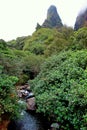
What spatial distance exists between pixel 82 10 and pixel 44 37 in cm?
1403

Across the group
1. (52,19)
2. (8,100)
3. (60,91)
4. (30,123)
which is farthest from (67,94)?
(52,19)

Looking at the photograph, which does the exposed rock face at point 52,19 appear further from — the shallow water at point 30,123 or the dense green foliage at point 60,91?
the shallow water at point 30,123

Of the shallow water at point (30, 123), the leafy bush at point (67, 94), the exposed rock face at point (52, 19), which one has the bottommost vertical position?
the shallow water at point (30, 123)

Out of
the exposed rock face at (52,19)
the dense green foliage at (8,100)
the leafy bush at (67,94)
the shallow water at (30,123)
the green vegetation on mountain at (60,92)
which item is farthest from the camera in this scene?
the exposed rock face at (52,19)

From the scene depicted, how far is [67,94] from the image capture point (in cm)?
1659

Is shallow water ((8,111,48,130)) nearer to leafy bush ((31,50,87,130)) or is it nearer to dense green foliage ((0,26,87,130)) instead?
dense green foliage ((0,26,87,130))

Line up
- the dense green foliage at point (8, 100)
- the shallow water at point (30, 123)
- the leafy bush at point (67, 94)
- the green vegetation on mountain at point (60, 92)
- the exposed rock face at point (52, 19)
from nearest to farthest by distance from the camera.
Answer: the dense green foliage at point (8, 100) < the green vegetation on mountain at point (60, 92) < the leafy bush at point (67, 94) < the shallow water at point (30, 123) < the exposed rock face at point (52, 19)

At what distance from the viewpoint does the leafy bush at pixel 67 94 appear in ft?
49.1

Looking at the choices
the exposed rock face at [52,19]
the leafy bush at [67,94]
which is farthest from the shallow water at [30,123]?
the exposed rock face at [52,19]

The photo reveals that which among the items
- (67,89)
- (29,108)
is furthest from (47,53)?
(67,89)

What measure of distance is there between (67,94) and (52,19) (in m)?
79.2

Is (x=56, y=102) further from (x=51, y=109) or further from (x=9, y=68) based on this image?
(x=9, y=68)

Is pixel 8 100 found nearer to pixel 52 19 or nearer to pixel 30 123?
pixel 30 123

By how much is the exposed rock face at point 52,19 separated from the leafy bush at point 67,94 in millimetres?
68442
